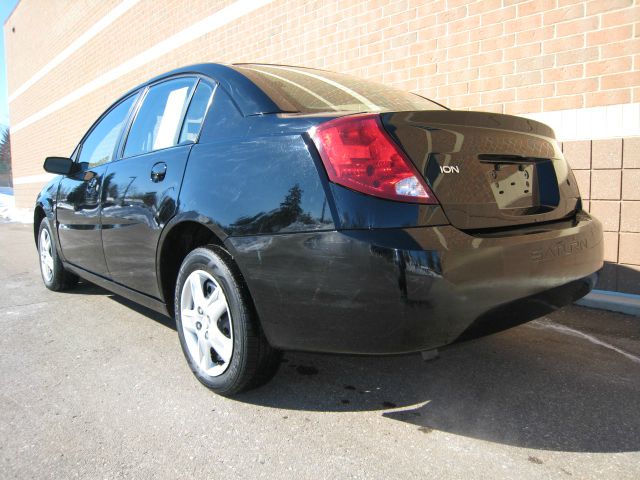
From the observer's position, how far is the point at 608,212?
13.7 ft

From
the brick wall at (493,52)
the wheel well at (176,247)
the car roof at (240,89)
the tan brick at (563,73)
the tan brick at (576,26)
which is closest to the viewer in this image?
the car roof at (240,89)

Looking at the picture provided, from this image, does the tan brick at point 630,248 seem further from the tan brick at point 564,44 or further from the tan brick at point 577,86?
the tan brick at point 564,44

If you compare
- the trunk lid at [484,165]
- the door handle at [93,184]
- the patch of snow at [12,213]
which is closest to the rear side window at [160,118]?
the door handle at [93,184]

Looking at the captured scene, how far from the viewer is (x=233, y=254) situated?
219cm

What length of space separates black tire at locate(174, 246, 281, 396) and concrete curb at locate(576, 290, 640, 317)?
2.69 metres

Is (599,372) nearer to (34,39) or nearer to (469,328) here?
(469,328)

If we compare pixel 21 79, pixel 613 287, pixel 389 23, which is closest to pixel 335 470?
pixel 613 287

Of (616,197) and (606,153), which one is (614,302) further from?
(606,153)

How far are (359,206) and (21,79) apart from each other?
1097 inches

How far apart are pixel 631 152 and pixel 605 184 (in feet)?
1.01

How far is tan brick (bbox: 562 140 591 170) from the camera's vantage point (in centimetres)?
424

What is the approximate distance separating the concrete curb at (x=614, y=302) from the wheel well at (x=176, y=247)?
2.88 meters

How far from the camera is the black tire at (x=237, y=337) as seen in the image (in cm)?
220

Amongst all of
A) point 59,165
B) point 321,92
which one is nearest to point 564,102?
point 321,92
